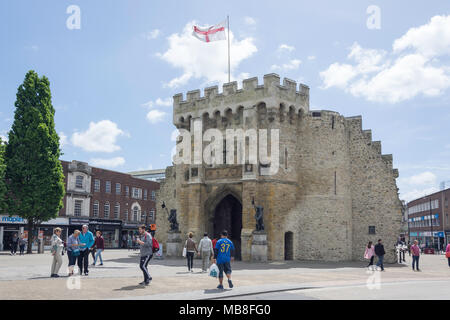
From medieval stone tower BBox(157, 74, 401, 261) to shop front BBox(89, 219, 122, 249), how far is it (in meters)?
22.5

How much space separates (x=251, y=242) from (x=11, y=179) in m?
20.9

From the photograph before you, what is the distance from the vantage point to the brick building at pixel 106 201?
45.5m

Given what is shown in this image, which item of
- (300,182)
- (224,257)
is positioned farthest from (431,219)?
(224,257)

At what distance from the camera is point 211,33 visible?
1098 inches

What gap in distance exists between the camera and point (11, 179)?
33844mm

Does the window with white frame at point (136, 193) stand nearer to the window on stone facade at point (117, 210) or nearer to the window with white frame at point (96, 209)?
the window on stone facade at point (117, 210)

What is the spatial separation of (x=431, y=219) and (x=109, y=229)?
1796 inches

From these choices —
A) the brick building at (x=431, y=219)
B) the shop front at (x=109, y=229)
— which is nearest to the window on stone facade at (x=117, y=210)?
the shop front at (x=109, y=229)

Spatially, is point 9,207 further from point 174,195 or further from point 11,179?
point 174,195

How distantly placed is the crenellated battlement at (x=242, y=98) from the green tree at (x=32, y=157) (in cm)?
1124

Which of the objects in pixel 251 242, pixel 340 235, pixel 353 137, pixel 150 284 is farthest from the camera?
pixel 353 137

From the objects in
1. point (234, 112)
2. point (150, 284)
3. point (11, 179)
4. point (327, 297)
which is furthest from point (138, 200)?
point (327, 297)

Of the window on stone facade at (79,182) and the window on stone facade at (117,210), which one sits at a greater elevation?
the window on stone facade at (79,182)

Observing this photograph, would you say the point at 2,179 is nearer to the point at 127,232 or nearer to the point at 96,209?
the point at 96,209
